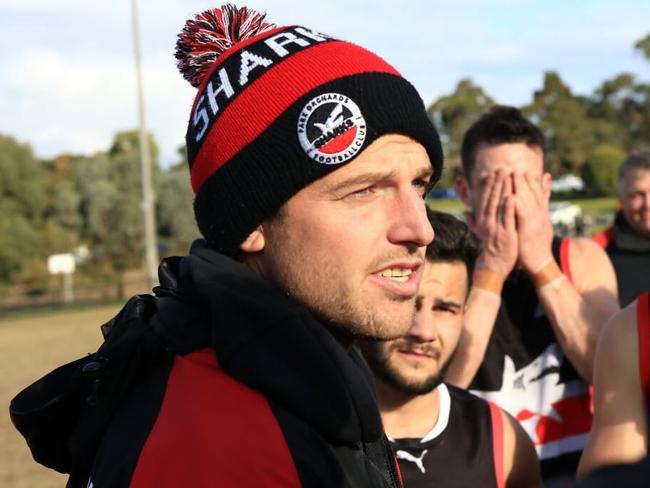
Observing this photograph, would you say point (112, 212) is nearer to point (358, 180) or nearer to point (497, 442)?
point (497, 442)

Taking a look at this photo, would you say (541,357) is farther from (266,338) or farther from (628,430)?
(266,338)

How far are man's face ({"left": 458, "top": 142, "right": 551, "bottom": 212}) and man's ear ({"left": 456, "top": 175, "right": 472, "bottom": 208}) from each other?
0.40 feet

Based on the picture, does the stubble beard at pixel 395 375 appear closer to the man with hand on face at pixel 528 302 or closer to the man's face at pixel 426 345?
the man's face at pixel 426 345

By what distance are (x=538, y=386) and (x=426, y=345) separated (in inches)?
26.7

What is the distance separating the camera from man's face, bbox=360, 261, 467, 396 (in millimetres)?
2711

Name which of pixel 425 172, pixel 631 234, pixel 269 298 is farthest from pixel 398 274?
pixel 631 234

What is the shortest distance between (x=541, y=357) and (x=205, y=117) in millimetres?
1968

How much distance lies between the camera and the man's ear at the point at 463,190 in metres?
3.62

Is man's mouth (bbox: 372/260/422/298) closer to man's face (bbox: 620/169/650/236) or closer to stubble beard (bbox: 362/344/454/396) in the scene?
stubble beard (bbox: 362/344/454/396)

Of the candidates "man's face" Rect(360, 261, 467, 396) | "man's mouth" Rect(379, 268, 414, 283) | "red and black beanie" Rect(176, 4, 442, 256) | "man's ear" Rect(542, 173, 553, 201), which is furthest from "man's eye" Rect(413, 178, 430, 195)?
"man's ear" Rect(542, 173, 553, 201)

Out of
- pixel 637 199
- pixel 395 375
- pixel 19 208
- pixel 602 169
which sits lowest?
pixel 602 169

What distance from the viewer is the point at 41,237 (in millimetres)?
36438

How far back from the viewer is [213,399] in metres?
1.40

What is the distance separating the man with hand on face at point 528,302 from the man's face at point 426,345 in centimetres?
35
